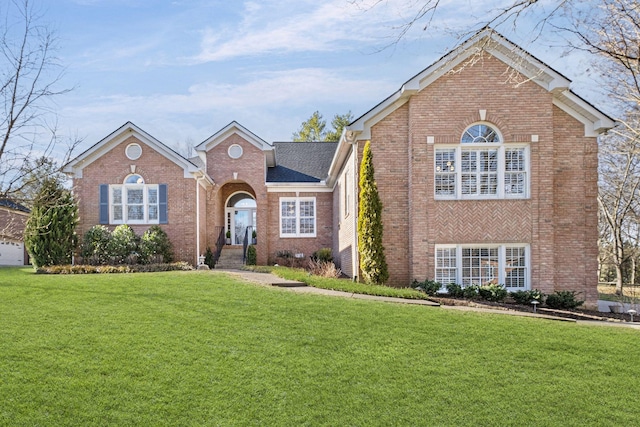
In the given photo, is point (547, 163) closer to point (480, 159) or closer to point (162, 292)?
point (480, 159)

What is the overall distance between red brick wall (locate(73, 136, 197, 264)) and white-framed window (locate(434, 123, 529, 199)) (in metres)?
10.0

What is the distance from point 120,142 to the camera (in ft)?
63.4

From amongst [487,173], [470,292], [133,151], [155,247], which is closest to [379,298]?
[470,292]

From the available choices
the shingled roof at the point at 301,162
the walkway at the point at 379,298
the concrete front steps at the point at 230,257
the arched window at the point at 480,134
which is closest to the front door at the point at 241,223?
the concrete front steps at the point at 230,257

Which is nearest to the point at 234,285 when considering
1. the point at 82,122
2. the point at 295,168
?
the point at 82,122

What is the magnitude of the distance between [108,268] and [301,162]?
1191 cm

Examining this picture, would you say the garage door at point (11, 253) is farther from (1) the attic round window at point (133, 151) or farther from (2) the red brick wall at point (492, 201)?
(2) the red brick wall at point (492, 201)

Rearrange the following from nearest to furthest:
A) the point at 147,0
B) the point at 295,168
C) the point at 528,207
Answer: the point at 147,0 < the point at 528,207 < the point at 295,168

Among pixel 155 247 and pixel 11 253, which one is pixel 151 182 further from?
pixel 11 253

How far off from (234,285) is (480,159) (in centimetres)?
794

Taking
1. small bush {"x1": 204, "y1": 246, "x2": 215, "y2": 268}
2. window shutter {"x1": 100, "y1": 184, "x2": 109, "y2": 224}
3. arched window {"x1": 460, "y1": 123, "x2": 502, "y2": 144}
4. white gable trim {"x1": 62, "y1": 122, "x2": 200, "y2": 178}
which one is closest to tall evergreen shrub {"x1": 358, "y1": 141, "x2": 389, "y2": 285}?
arched window {"x1": 460, "y1": 123, "x2": 502, "y2": 144}

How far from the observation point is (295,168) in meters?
24.9

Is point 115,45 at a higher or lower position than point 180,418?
higher

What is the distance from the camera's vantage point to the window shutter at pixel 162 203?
63.1 ft
